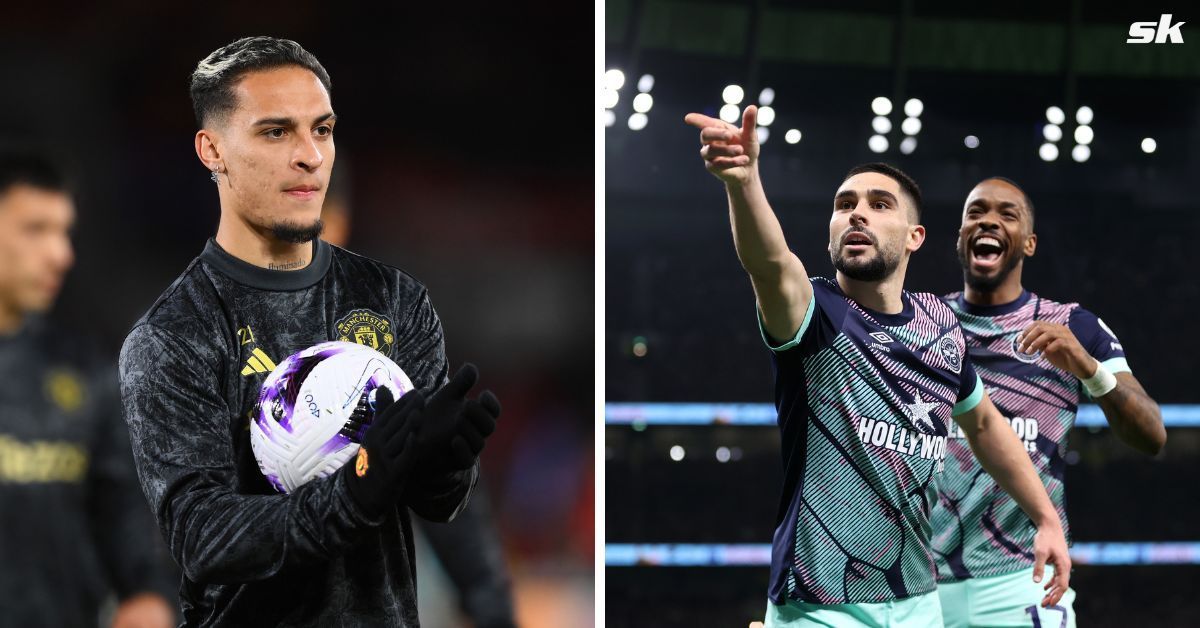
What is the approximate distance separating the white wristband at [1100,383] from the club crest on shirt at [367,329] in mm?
2698

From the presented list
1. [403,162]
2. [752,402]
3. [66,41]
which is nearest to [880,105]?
[752,402]

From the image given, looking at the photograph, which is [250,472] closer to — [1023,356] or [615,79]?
[1023,356]

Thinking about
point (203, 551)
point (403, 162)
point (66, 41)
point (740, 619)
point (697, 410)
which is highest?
point (66, 41)

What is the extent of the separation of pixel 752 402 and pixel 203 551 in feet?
16.1

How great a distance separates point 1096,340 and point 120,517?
3.35m

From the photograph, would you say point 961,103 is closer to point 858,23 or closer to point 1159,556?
point 858,23

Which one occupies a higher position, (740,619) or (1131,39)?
(1131,39)

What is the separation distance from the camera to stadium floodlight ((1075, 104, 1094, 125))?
632 cm

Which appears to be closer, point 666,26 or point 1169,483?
point 666,26

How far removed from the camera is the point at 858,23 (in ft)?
19.9

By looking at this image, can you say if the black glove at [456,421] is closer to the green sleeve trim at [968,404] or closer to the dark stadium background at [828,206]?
the green sleeve trim at [968,404]

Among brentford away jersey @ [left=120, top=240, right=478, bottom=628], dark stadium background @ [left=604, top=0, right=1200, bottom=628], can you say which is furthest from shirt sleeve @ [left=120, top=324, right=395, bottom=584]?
dark stadium background @ [left=604, top=0, right=1200, bottom=628]

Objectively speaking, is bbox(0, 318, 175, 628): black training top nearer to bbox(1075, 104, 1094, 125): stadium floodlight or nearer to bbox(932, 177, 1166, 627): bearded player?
bbox(932, 177, 1166, 627): bearded player

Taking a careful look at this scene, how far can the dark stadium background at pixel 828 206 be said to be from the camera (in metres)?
6.09
